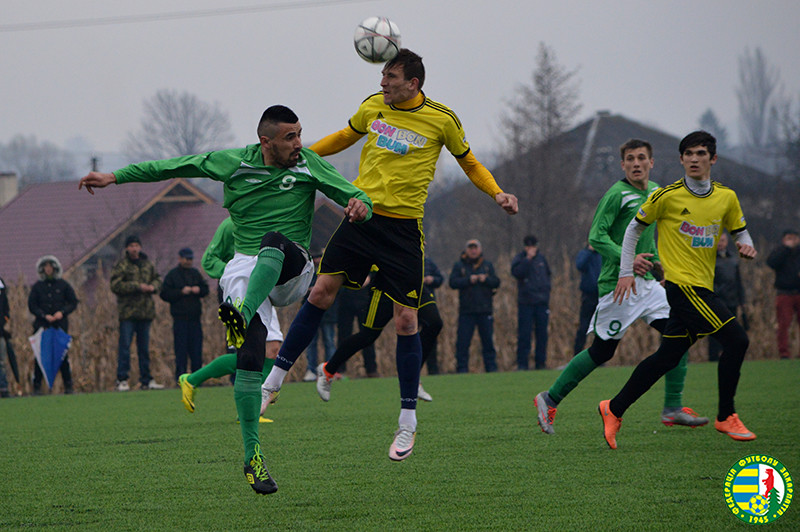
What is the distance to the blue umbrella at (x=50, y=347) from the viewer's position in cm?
1512

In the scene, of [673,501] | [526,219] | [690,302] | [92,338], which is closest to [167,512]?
[673,501]

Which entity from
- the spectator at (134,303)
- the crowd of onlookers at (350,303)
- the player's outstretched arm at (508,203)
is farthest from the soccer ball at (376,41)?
the spectator at (134,303)

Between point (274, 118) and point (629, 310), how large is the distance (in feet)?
11.4

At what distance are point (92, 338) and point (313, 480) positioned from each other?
37.8ft

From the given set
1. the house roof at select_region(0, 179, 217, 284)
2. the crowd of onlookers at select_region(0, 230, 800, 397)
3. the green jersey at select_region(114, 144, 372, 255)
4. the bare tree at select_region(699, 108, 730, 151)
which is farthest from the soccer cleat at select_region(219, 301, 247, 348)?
the bare tree at select_region(699, 108, 730, 151)

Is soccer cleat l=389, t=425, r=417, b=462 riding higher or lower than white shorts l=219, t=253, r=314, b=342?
lower

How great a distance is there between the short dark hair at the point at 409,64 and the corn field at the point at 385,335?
36.6 ft

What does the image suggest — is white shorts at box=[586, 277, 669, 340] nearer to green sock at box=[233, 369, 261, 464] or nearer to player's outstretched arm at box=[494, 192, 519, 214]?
player's outstretched arm at box=[494, 192, 519, 214]

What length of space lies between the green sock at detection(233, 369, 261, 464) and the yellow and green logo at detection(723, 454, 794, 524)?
2450 millimetres

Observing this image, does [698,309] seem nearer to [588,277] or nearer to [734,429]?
→ [734,429]

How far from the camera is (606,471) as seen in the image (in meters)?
5.89

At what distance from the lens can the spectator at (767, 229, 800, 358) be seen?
17281 millimetres

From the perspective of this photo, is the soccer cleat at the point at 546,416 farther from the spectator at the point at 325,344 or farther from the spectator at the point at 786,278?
the spectator at the point at 786,278

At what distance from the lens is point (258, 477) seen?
197 inches
